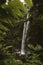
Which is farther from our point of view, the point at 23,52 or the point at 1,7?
the point at 23,52

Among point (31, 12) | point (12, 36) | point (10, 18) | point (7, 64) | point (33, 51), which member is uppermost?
point (12, 36)

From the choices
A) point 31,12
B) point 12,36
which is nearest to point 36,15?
point 31,12

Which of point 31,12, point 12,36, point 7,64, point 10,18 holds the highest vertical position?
point 12,36

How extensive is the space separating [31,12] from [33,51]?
142 cm

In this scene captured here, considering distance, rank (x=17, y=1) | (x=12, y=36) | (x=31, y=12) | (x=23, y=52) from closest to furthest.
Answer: (x=17, y=1)
(x=31, y=12)
(x=12, y=36)
(x=23, y=52)

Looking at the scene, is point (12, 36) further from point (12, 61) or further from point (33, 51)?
point (12, 61)

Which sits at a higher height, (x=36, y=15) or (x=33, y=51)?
(x=33, y=51)

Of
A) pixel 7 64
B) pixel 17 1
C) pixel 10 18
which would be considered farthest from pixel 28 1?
pixel 7 64

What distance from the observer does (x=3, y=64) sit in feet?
5.44

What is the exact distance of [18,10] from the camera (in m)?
1.25

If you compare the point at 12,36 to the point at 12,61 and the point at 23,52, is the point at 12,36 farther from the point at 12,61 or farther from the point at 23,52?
the point at 12,61

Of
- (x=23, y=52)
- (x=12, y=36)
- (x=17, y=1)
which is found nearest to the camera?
(x=17, y=1)

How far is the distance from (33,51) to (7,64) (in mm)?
1258

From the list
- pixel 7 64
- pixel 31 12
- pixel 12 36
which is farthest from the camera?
pixel 12 36
